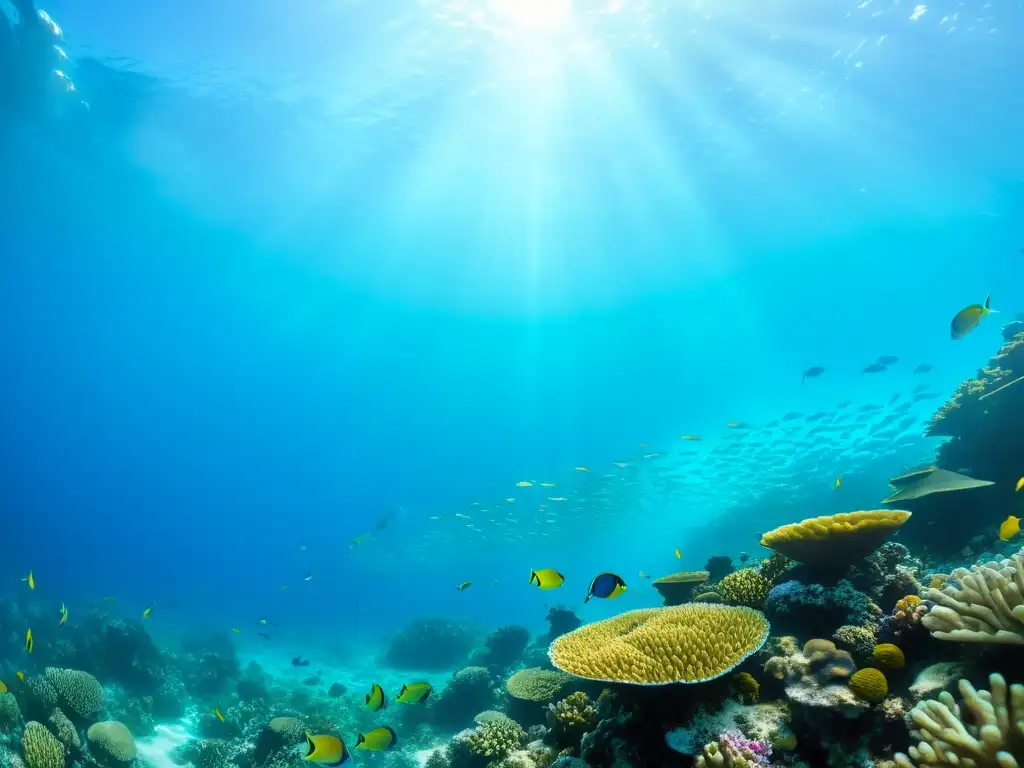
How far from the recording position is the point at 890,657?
384cm

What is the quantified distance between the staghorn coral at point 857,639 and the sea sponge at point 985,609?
0.60 metres

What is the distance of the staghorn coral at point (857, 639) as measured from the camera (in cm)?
416

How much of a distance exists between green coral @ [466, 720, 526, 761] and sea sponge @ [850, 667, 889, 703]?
4323 mm

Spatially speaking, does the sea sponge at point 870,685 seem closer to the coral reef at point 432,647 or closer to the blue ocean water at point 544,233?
the blue ocean water at point 544,233

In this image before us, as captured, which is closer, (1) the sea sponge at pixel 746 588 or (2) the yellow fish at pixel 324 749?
(2) the yellow fish at pixel 324 749

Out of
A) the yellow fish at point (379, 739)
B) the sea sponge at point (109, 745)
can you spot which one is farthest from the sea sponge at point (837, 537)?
the sea sponge at point (109, 745)

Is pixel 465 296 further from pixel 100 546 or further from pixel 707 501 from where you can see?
pixel 100 546

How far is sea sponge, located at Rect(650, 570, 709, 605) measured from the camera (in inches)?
299

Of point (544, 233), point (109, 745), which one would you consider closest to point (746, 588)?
point (109, 745)

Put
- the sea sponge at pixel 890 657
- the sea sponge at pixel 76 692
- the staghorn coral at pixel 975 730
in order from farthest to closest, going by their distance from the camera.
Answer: the sea sponge at pixel 76 692 < the sea sponge at pixel 890 657 < the staghorn coral at pixel 975 730

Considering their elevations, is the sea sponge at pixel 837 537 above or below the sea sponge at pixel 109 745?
below

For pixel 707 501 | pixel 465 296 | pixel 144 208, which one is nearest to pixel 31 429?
pixel 144 208

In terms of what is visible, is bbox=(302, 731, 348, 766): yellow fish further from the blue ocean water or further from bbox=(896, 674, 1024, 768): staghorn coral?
the blue ocean water

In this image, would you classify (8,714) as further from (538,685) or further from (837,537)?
(837,537)
